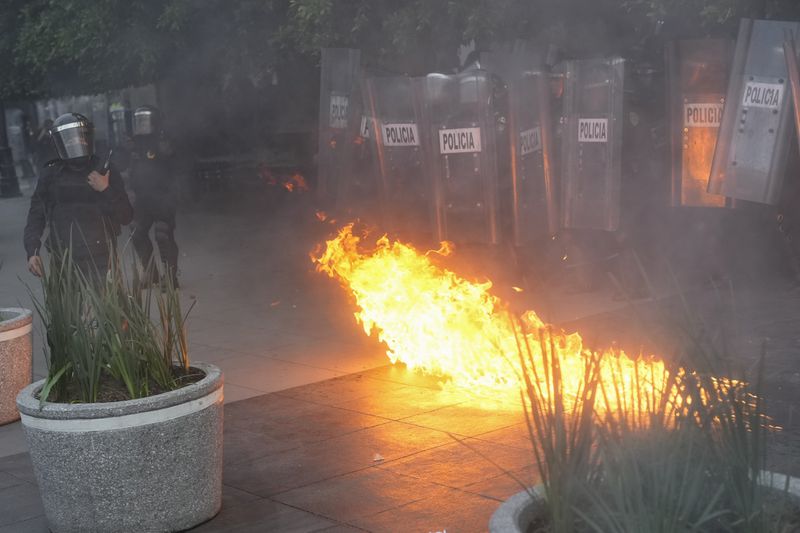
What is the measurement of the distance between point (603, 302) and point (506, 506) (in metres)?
6.72

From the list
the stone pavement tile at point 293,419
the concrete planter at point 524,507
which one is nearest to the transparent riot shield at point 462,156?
the stone pavement tile at point 293,419

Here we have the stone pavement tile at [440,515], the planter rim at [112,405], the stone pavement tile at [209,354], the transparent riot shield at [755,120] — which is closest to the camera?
the planter rim at [112,405]

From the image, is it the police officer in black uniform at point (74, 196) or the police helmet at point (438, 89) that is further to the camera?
the police helmet at point (438, 89)

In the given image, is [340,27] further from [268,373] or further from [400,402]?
[400,402]

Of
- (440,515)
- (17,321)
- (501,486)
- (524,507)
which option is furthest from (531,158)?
(524,507)

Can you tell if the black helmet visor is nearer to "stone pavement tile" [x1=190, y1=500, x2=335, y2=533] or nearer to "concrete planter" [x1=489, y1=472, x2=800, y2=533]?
"stone pavement tile" [x1=190, y1=500, x2=335, y2=533]

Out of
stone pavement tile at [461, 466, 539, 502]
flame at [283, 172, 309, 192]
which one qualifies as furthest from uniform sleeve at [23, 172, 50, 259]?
flame at [283, 172, 309, 192]

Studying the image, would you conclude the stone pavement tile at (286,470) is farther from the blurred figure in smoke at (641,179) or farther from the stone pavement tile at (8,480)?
the blurred figure in smoke at (641,179)

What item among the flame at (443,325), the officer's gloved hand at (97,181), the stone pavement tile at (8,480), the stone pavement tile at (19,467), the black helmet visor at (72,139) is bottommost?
the stone pavement tile at (19,467)

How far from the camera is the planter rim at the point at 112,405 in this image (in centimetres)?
442

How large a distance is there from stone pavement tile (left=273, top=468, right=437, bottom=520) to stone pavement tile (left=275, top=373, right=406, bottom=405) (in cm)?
149

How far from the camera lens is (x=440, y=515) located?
4.70 meters

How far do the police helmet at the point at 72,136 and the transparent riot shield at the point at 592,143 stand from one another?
4.52m

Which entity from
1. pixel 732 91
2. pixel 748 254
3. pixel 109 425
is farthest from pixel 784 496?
pixel 748 254
